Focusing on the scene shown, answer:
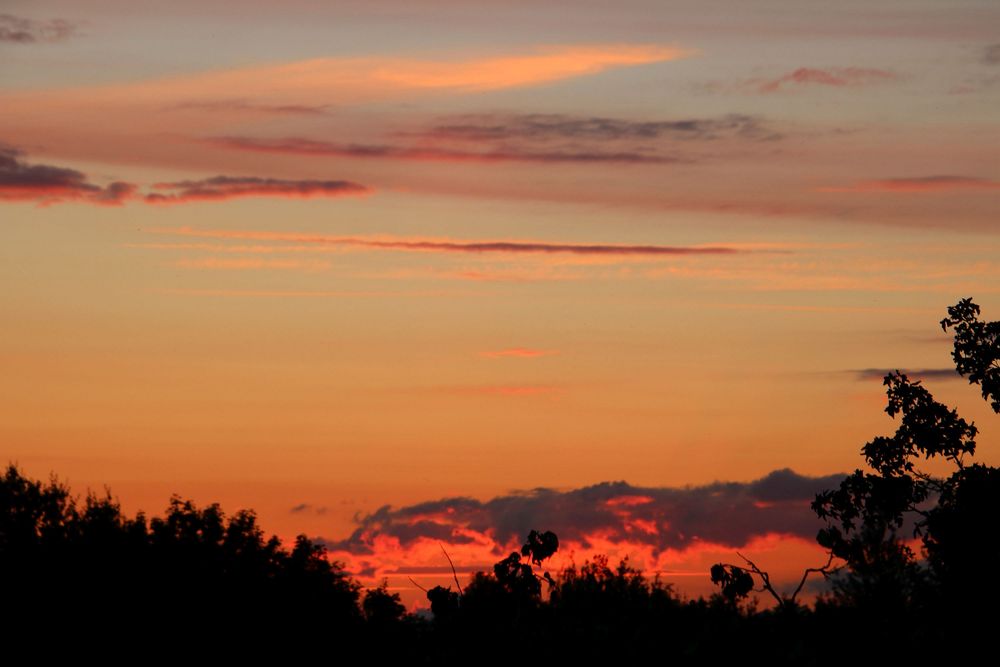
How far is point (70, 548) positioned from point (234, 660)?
9.75 meters

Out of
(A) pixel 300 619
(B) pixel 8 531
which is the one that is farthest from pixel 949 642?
(B) pixel 8 531

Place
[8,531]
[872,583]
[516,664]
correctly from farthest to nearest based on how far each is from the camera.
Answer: [8,531] → [872,583] → [516,664]

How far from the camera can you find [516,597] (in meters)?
75.6

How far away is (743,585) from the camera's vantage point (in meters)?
67.7

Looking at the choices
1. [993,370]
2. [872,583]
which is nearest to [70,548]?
[872,583]

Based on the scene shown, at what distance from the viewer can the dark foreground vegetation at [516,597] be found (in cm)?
5559

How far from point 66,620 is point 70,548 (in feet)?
18.9

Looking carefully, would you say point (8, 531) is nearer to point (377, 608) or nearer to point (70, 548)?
point (70, 548)

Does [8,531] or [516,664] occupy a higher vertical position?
[8,531]

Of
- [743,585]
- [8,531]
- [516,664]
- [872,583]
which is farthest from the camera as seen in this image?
[8,531]

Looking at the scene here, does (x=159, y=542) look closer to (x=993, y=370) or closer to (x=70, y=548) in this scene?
(x=70, y=548)

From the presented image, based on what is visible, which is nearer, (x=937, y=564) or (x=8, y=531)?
(x=937, y=564)

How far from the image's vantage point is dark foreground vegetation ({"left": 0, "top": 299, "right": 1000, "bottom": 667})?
5559 centimetres

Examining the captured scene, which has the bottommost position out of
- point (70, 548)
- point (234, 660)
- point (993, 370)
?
point (234, 660)
